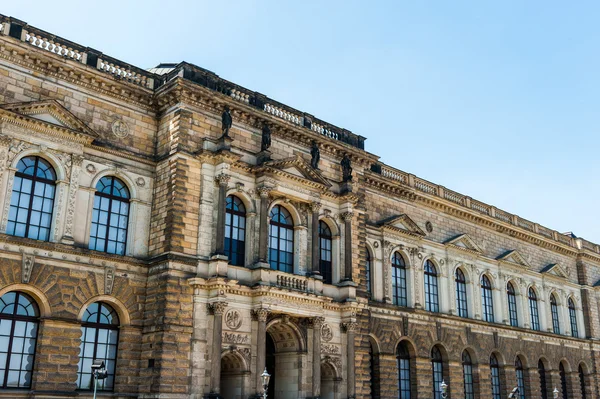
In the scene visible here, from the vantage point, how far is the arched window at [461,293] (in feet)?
108

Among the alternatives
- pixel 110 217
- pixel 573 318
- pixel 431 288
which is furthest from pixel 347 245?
pixel 573 318

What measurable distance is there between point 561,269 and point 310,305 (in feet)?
76.0

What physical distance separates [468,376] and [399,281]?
6.28 meters

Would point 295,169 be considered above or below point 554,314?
above

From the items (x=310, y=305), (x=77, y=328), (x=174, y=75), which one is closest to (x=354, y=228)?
(x=310, y=305)

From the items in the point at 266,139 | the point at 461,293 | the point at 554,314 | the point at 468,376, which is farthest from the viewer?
the point at 554,314

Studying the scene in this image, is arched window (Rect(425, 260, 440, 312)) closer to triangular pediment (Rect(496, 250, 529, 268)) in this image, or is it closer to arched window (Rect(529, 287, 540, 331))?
triangular pediment (Rect(496, 250, 529, 268))

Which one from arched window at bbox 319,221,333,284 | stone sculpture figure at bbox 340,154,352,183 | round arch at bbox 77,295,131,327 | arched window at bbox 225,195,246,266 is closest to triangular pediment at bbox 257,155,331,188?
stone sculpture figure at bbox 340,154,352,183

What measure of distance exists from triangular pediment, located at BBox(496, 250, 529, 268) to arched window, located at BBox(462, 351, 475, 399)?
6.16 m

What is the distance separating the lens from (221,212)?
870 inches

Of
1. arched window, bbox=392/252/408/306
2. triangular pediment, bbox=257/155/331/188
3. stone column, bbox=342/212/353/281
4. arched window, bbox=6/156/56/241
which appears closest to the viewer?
arched window, bbox=6/156/56/241

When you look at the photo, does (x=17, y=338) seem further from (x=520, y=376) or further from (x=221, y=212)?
(x=520, y=376)

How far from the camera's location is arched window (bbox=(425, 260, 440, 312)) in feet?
103

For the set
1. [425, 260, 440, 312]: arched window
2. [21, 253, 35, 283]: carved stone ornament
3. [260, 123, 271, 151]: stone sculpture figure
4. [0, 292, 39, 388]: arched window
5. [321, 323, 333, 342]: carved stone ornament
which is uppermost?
[260, 123, 271, 151]: stone sculpture figure
